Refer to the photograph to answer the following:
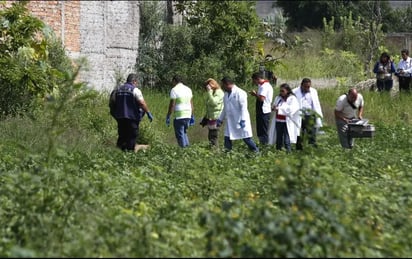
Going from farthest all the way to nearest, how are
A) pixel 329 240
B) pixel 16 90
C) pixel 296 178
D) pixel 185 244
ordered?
pixel 16 90 < pixel 296 178 < pixel 185 244 < pixel 329 240

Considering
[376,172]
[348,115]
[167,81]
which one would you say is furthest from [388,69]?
[376,172]

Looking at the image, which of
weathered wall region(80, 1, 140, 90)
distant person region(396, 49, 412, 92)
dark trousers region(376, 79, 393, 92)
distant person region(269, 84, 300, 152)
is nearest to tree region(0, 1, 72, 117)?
distant person region(269, 84, 300, 152)

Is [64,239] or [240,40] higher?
[240,40]

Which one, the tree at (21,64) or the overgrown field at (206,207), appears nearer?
the overgrown field at (206,207)

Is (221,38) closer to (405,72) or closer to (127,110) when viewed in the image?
(405,72)

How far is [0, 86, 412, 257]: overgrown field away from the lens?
6.44 meters

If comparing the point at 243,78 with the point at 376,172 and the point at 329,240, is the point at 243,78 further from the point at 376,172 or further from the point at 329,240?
the point at 329,240

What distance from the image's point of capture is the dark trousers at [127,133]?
15.2m

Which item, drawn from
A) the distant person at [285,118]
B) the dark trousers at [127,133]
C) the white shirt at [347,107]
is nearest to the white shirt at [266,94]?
the distant person at [285,118]

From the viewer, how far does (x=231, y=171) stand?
36.3 feet

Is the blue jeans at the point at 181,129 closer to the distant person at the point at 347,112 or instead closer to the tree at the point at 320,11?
the distant person at the point at 347,112

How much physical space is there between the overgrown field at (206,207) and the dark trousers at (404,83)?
11.8 m

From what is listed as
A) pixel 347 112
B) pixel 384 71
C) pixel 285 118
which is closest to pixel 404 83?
pixel 384 71

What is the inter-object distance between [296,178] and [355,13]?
4199 centimetres
